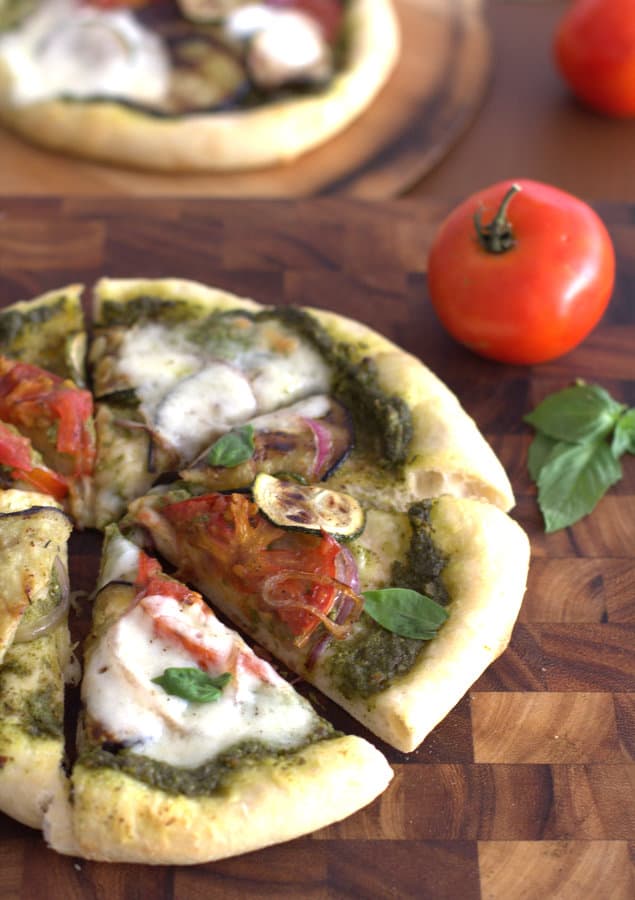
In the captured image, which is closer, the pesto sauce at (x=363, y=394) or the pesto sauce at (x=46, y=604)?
the pesto sauce at (x=46, y=604)

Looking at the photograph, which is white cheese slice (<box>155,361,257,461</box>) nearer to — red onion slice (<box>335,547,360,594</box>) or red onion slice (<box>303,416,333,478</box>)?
red onion slice (<box>303,416,333,478</box>)

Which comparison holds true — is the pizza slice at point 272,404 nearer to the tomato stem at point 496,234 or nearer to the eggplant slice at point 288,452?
the eggplant slice at point 288,452

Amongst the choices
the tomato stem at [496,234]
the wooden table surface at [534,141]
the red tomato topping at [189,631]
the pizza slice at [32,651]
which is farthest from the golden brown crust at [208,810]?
the wooden table surface at [534,141]

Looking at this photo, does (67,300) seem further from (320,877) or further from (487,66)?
(487,66)

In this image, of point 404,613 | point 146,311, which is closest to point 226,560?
point 404,613

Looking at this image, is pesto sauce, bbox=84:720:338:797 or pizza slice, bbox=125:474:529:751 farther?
pizza slice, bbox=125:474:529:751

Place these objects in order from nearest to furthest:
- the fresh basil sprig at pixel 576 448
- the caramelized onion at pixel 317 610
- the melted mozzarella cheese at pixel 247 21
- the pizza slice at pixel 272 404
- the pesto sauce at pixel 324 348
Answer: the caramelized onion at pixel 317 610
the pizza slice at pixel 272 404
the pesto sauce at pixel 324 348
the fresh basil sprig at pixel 576 448
the melted mozzarella cheese at pixel 247 21

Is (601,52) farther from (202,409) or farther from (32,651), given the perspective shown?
(32,651)

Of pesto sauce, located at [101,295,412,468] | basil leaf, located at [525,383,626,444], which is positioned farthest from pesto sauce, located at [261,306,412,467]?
basil leaf, located at [525,383,626,444]

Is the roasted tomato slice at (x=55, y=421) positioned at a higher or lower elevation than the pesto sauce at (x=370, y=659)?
higher
